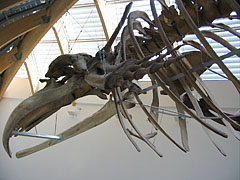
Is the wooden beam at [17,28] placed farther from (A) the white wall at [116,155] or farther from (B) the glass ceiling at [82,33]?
(A) the white wall at [116,155]

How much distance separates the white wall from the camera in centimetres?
945

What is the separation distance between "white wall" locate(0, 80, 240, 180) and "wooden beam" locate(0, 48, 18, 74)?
284 centimetres

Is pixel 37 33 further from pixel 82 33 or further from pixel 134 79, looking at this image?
pixel 134 79

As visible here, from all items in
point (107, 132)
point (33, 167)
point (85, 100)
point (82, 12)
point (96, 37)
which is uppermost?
point (82, 12)

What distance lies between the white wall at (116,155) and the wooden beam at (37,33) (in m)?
1.78

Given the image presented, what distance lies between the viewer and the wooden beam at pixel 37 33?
9148mm

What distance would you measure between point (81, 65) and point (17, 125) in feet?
3.94

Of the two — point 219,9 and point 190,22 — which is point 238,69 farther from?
point 190,22

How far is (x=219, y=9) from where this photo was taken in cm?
349

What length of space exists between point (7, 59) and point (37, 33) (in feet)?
4.32

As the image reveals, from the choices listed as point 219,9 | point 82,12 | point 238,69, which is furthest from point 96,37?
point 219,9

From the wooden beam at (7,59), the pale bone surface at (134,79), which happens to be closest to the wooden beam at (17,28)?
the wooden beam at (7,59)

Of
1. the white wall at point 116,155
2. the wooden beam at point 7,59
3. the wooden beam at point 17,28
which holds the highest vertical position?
the wooden beam at point 17,28

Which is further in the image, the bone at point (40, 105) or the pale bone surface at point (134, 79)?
the bone at point (40, 105)
